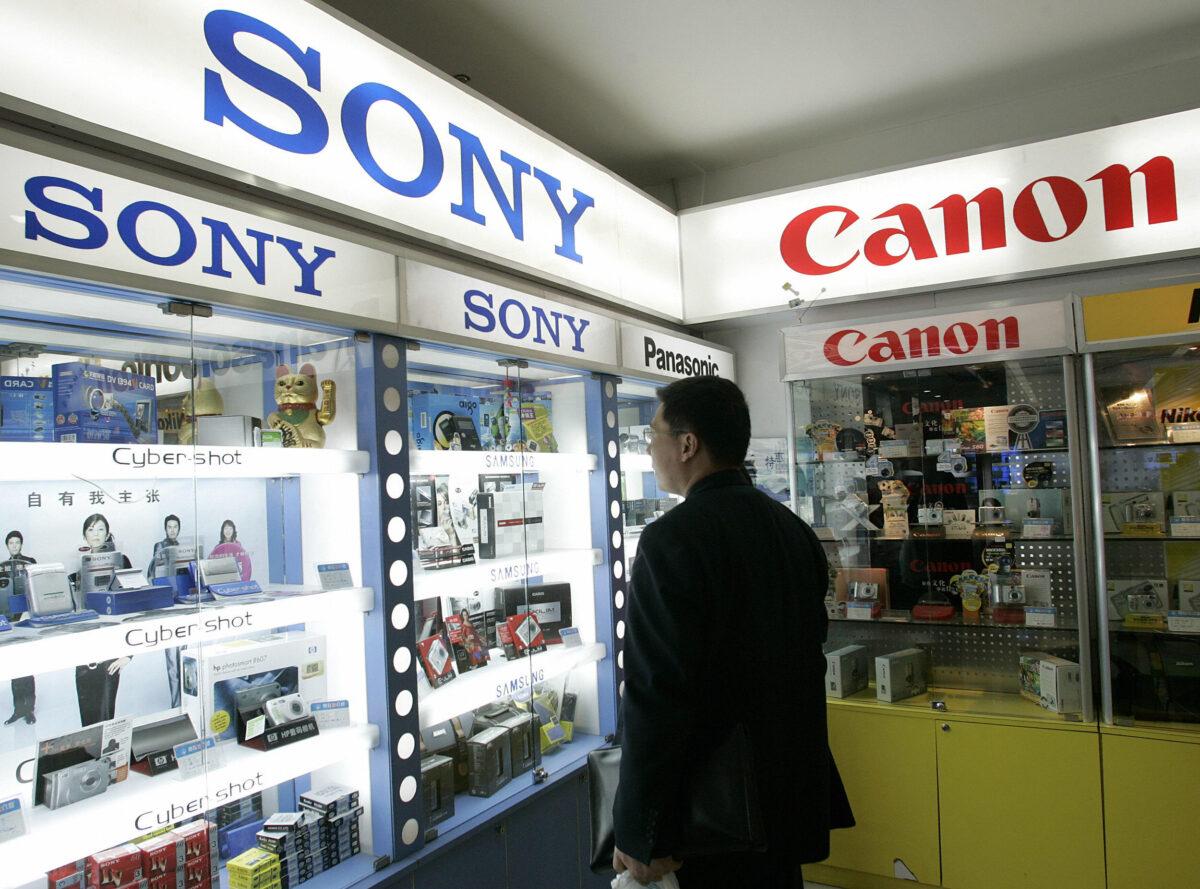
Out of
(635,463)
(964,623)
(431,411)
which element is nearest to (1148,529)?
(964,623)

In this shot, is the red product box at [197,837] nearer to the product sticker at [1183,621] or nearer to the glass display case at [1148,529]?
the glass display case at [1148,529]

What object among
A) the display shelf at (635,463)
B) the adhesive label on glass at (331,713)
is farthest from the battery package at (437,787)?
the display shelf at (635,463)

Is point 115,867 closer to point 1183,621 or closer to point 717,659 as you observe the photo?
point 717,659

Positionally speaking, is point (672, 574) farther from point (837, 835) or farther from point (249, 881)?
point (837, 835)

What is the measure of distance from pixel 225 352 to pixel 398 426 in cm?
59

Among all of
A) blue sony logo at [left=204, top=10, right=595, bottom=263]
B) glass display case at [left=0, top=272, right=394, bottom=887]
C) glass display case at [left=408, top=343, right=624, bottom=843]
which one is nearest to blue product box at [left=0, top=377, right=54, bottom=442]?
glass display case at [left=0, top=272, right=394, bottom=887]

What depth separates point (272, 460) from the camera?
2.46 meters

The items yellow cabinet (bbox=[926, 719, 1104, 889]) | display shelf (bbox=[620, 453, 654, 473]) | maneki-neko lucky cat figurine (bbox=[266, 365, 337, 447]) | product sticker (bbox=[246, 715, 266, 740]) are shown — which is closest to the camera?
product sticker (bbox=[246, 715, 266, 740])

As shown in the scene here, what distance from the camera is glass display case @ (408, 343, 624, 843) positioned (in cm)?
316

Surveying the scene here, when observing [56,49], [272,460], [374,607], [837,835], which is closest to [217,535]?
[272,460]

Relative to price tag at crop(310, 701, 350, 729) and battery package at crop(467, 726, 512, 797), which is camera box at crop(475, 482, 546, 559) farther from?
price tag at crop(310, 701, 350, 729)

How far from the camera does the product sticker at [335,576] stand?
2.69 metres

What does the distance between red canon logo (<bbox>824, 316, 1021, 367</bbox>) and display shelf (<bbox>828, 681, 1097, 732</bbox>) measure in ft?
5.44

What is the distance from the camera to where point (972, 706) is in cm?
380
